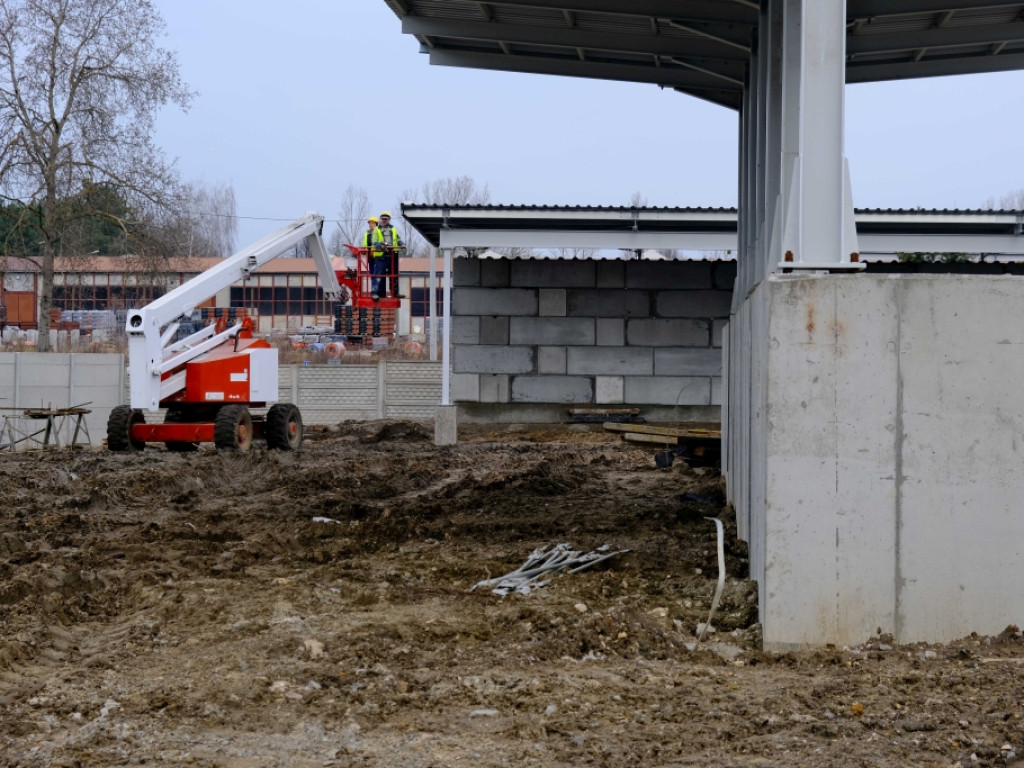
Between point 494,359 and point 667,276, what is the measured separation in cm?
350

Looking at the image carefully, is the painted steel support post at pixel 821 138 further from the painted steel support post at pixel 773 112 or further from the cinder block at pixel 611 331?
the cinder block at pixel 611 331

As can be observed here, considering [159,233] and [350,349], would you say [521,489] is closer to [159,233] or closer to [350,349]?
[159,233]

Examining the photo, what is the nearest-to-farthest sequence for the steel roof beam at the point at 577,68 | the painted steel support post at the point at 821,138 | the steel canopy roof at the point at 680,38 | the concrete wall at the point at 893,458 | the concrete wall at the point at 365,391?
the concrete wall at the point at 893,458 → the painted steel support post at the point at 821,138 → the steel canopy roof at the point at 680,38 → the steel roof beam at the point at 577,68 → the concrete wall at the point at 365,391

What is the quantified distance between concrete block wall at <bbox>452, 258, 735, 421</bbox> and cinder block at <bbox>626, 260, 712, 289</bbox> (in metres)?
0.02

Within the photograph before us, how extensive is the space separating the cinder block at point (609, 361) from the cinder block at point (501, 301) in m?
1.13

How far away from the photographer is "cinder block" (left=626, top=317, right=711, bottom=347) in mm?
21281

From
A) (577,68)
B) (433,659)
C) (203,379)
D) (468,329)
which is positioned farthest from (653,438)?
(433,659)

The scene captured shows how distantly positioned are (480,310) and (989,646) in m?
15.6

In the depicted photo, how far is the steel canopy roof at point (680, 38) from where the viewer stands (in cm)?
1186

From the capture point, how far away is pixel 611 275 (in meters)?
21.2

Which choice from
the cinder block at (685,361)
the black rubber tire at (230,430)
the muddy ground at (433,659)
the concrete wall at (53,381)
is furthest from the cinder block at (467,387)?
the muddy ground at (433,659)

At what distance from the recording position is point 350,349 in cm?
4084

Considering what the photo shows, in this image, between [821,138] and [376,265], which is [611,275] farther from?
[821,138]

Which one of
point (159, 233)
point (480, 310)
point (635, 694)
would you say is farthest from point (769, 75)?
point (159, 233)
